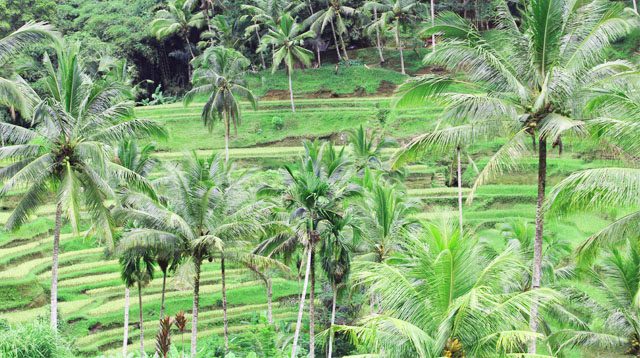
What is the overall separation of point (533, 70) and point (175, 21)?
1891 inches

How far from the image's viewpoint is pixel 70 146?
21.0 meters


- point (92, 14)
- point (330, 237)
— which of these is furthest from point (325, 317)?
point (92, 14)

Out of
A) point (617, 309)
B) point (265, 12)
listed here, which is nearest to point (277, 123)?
point (265, 12)

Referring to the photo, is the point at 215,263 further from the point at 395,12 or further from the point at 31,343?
the point at 395,12

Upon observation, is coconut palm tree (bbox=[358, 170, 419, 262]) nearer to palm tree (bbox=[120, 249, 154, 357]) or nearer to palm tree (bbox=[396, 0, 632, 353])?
palm tree (bbox=[120, 249, 154, 357])

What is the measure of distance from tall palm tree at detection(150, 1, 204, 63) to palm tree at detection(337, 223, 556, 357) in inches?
1933

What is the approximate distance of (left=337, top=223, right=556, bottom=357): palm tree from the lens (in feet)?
39.4

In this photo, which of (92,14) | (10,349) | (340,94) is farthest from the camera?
(92,14)

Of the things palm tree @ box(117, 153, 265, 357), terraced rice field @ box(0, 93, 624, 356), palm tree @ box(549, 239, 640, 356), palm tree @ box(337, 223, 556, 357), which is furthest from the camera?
terraced rice field @ box(0, 93, 624, 356)

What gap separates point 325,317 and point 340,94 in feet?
97.9

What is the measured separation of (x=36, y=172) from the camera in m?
→ 20.6

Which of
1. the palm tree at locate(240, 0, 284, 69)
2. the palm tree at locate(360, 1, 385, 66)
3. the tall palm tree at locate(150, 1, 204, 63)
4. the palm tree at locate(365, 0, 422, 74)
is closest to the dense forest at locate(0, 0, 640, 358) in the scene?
the palm tree at locate(365, 0, 422, 74)

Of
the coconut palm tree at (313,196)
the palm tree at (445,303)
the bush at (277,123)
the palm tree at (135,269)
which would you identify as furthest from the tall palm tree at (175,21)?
the palm tree at (445,303)

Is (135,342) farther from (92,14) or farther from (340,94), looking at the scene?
(92,14)
